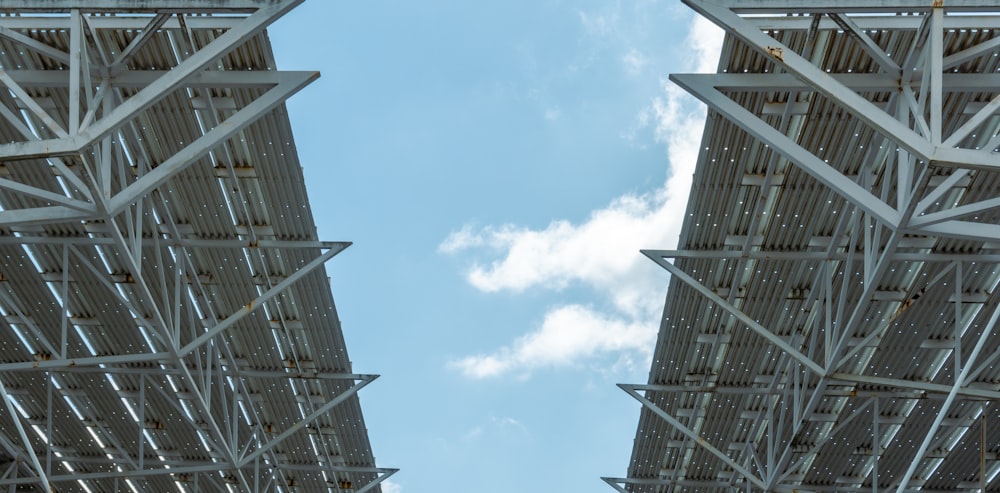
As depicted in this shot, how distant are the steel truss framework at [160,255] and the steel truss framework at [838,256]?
717 cm

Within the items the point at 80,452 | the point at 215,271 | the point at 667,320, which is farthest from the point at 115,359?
the point at 80,452

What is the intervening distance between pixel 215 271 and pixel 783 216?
469 inches

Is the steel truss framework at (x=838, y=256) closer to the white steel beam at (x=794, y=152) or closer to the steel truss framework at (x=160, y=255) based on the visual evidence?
the white steel beam at (x=794, y=152)

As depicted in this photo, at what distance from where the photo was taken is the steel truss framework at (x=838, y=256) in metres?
17.7

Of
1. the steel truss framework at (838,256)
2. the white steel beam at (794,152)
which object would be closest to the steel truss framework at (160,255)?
the white steel beam at (794,152)

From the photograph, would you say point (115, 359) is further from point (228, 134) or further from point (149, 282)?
point (228, 134)

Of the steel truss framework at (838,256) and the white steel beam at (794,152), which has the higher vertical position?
the steel truss framework at (838,256)

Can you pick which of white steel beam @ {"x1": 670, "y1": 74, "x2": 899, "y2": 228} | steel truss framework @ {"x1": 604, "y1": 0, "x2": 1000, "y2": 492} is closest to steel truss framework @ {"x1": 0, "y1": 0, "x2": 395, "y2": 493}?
white steel beam @ {"x1": 670, "y1": 74, "x2": 899, "y2": 228}

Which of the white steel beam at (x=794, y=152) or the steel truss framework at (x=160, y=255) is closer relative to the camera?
the white steel beam at (x=794, y=152)

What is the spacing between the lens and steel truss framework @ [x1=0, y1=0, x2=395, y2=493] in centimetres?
1911

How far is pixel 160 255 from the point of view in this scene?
25.5 m

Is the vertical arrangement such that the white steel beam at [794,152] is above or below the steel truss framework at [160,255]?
below

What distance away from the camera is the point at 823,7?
1698 centimetres

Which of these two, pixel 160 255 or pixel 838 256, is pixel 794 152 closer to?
pixel 838 256
